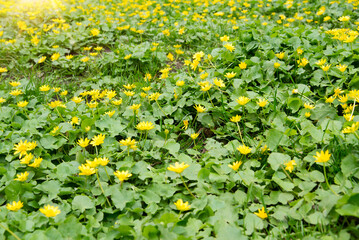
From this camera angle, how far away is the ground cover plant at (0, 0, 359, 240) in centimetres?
152

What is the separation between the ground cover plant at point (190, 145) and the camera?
4.99 ft

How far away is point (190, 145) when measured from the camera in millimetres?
2307

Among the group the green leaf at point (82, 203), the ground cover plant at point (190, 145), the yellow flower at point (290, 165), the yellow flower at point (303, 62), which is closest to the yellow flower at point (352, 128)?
the ground cover plant at point (190, 145)

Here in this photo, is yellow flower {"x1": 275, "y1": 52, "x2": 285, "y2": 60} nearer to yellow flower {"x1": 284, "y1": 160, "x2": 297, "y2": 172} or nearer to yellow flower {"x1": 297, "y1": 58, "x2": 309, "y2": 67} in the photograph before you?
yellow flower {"x1": 297, "y1": 58, "x2": 309, "y2": 67}

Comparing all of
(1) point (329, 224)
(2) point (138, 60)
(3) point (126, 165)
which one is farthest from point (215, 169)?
(2) point (138, 60)

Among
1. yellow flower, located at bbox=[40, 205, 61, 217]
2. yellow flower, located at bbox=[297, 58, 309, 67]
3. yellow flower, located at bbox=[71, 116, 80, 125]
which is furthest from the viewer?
yellow flower, located at bbox=[297, 58, 309, 67]

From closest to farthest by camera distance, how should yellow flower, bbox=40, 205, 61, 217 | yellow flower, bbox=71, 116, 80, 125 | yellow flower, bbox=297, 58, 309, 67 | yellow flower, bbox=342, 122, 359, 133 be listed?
1. yellow flower, bbox=40, 205, 61, 217
2. yellow flower, bbox=342, 122, 359, 133
3. yellow flower, bbox=71, 116, 80, 125
4. yellow flower, bbox=297, 58, 309, 67

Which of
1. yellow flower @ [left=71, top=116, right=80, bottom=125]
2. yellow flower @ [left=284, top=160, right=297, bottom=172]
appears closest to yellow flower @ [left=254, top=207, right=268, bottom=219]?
A: yellow flower @ [left=284, top=160, right=297, bottom=172]

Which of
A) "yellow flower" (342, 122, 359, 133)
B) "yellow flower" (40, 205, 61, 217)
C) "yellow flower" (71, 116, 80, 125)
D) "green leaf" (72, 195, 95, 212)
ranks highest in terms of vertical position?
"yellow flower" (342, 122, 359, 133)

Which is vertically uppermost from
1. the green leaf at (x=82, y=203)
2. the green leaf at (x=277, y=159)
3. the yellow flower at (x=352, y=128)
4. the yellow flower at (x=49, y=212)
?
the yellow flower at (x=352, y=128)

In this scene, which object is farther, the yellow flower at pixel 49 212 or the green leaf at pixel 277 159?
the green leaf at pixel 277 159

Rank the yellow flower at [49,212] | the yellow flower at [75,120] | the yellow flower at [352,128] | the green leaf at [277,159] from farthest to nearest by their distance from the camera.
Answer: the yellow flower at [75,120] < the green leaf at [277,159] < the yellow flower at [352,128] < the yellow flower at [49,212]

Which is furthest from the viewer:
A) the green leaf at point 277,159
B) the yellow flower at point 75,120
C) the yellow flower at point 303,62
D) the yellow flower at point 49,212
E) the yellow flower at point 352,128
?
the yellow flower at point 303,62

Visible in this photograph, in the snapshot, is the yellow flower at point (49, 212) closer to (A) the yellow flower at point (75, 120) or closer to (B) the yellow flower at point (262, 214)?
(A) the yellow flower at point (75, 120)
